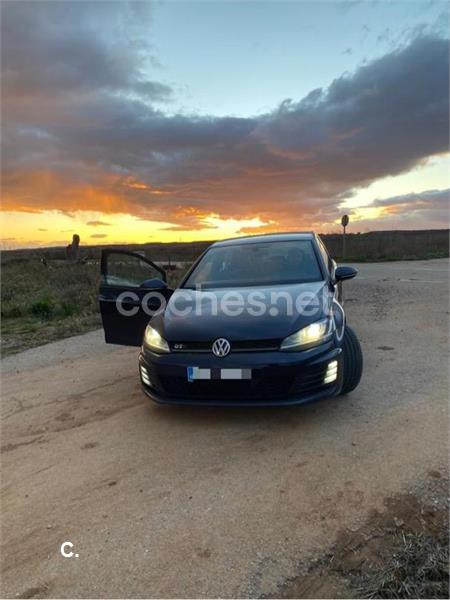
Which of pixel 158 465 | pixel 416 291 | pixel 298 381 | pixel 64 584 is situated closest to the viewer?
pixel 64 584

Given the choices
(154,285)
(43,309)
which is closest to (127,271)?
(154,285)

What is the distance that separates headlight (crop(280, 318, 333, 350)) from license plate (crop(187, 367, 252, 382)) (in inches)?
13.6

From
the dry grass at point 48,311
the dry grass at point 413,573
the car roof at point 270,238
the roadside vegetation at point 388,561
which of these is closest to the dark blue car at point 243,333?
the car roof at point 270,238

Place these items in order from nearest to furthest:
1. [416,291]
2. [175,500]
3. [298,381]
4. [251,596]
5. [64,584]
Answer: [251,596] → [64,584] → [175,500] → [298,381] → [416,291]

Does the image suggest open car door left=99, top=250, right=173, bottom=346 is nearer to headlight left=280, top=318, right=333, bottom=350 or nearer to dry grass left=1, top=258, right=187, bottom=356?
headlight left=280, top=318, right=333, bottom=350

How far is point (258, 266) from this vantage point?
4840 millimetres

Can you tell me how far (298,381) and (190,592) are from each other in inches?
65.9

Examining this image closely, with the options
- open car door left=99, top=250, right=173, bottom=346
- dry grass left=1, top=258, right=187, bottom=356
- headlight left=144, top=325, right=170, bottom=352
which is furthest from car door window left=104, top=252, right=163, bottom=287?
dry grass left=1, top=258, right=187, bottom=356

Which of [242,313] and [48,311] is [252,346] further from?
[48,311]

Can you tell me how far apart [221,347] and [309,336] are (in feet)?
2.25

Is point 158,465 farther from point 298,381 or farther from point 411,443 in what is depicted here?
point 411,443

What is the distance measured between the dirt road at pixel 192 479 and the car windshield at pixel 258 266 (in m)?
1.28

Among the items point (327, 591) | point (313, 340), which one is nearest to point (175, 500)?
point (327, 591)

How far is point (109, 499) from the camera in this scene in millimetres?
2732
